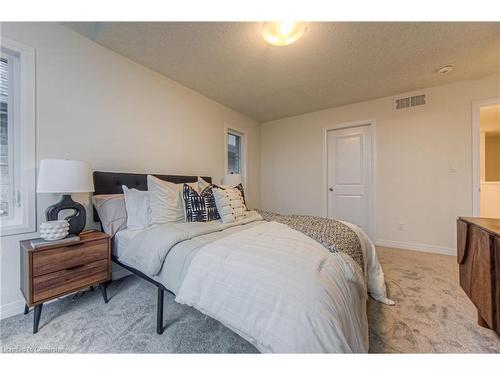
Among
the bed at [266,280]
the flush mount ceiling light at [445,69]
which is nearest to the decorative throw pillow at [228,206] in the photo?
the bed at [266,280]

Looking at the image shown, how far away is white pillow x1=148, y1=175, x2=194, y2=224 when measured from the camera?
5.98 feet

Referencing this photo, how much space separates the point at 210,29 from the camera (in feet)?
5.82

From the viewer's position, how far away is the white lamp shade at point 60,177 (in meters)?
1.40

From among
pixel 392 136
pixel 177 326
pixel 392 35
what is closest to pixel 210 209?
pixel 177 326

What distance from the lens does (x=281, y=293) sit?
0.83 m

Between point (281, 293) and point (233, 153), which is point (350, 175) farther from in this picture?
point (281, 293)

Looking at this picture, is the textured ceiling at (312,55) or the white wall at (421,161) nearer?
the textured ceiling at (312,55)

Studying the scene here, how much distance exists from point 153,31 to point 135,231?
1833 mm

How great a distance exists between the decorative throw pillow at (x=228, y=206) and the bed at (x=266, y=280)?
277 mm

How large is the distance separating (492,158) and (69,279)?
7.97 m

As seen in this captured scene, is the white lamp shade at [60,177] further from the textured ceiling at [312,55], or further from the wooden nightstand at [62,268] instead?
the textured ceiling at [312,55]

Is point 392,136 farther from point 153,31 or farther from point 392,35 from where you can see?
point 153,31

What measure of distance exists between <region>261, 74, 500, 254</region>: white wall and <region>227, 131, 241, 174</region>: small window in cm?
148

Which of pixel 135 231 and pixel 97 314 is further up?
pixel 135 231
